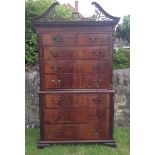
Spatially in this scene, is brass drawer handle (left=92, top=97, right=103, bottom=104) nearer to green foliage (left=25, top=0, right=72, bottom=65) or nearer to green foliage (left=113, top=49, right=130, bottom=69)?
green foliage (left=113, top=49, right=130, bottom=69)

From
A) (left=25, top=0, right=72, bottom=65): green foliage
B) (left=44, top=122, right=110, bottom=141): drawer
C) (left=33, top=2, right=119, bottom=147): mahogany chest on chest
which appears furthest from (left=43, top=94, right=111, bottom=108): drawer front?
(left=25, top=0, right=72, bottom=65): green foliage

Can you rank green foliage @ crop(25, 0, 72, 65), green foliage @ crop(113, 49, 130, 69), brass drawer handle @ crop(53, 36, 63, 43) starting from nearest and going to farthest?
brass drawer handle @ crop(53, 36, 63, 43) < green foliage @ crop(25, 0, 72, 65) < green foliage @ crop(113, 49, 130, 69)

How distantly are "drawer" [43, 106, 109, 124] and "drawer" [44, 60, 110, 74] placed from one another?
1.40ft

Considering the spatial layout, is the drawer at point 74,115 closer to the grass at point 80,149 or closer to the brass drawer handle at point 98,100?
the brass drawer handle at point 98,100

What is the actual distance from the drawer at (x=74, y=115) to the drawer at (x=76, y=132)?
0.19 feet

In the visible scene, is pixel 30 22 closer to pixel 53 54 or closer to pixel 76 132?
pixel 53 54

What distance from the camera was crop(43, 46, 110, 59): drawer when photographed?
11.5 feet

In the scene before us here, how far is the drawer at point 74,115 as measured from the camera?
362cm

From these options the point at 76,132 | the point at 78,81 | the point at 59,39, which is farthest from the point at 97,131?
the point at 59,39

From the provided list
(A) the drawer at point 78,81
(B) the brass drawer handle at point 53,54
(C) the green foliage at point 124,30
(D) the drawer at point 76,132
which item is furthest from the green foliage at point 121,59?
(B) the brass drawer handle at point 53,54
